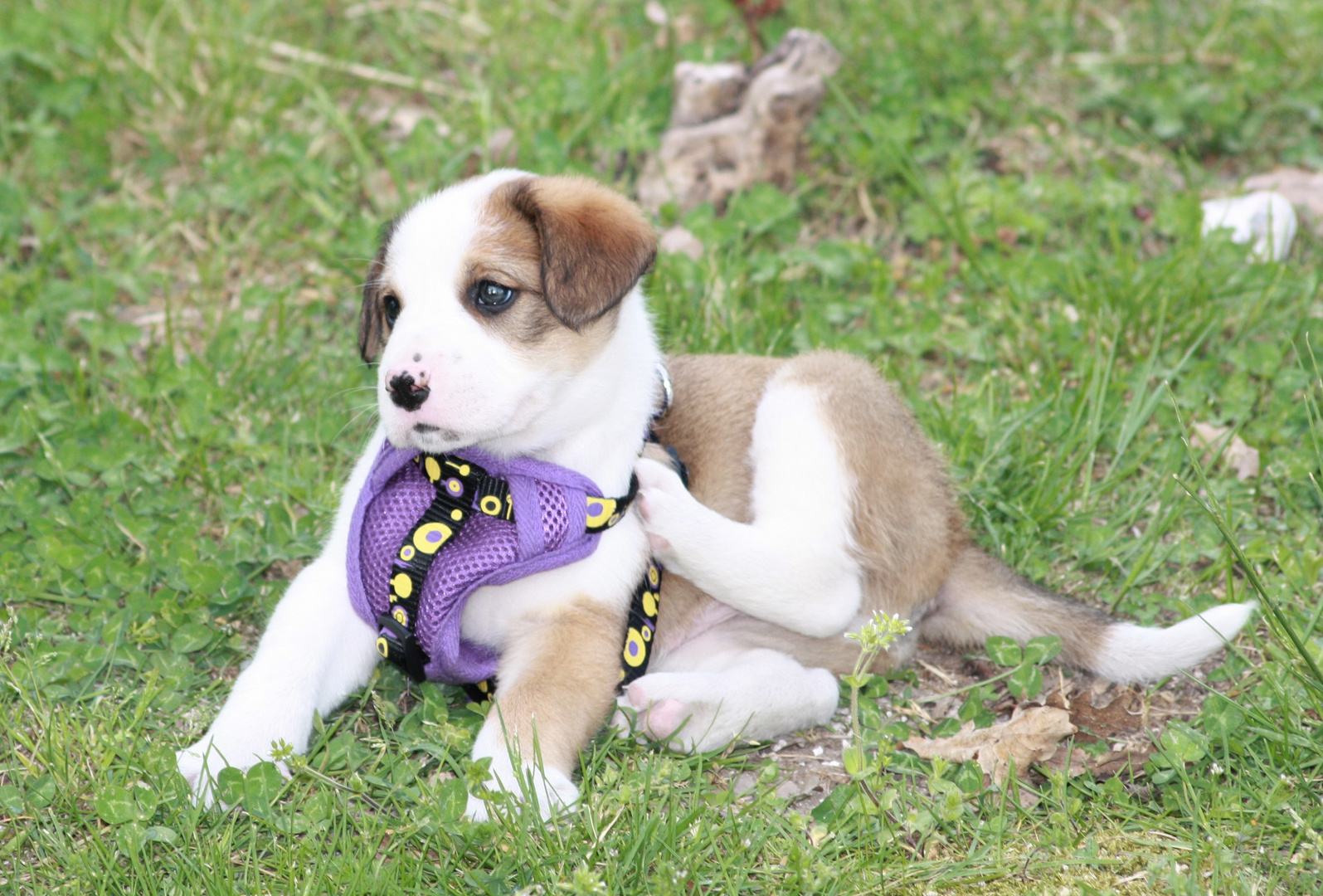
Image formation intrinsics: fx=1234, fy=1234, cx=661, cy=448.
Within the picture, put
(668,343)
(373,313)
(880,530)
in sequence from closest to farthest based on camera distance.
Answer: (373,313) → (880,530) → (668,343)

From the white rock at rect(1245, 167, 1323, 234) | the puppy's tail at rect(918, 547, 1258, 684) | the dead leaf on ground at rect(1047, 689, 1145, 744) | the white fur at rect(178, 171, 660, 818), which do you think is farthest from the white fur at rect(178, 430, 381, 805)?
the white rock at rect(1245, 167, 1323, 234)

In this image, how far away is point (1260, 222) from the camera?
17.7 ft

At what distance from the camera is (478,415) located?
2.95 metres

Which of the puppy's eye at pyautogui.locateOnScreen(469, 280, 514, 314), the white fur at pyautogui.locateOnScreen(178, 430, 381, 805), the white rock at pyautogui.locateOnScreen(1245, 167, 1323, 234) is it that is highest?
the puppy's eye at pyautogui.locateOnScreen(469, 280, 514, 314)

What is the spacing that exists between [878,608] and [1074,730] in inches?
26.3

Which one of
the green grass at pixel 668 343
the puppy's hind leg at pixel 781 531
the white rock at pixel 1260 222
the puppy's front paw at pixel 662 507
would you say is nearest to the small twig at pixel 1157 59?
the green grass at pixel 668 343

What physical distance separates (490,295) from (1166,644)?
83.3 inches

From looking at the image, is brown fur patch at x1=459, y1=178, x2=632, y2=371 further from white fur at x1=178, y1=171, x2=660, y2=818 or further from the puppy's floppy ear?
the puppy's floppy ear

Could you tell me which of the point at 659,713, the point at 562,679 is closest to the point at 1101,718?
the point at 659,713

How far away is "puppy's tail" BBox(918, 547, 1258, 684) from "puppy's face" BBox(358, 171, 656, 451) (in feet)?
4.63

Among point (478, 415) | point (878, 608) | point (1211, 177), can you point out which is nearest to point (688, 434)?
point (878, 608)

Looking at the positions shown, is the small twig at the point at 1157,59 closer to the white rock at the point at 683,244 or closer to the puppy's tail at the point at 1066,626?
the white rock at the point at 683,244

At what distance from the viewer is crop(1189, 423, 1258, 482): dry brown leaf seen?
445cm

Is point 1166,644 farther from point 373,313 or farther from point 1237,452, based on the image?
point 373,313
